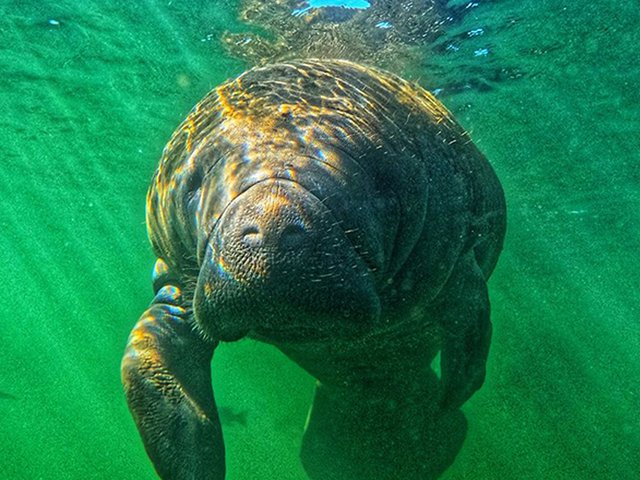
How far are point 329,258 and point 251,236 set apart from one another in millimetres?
304

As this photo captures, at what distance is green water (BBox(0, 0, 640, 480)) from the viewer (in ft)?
30.7

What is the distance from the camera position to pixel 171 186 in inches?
136

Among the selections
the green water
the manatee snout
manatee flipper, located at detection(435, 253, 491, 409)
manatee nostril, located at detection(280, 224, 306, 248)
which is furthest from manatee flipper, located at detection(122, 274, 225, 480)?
the green water

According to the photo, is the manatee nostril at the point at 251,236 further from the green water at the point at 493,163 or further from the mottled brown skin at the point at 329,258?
the green water at the point at 493,163

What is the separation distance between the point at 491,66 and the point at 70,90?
833 centimetres

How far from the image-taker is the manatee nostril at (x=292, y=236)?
210 cm

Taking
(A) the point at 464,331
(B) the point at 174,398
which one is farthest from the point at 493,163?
(B) the point at 174,398

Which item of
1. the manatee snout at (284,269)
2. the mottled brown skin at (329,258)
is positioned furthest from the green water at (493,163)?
the manatee snout at (284,269)

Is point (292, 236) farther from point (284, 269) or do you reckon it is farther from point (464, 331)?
point (464, 331)

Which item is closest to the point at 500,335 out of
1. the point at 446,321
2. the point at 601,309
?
the point at 601,309

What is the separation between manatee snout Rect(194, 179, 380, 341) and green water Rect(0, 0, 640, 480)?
673 cm

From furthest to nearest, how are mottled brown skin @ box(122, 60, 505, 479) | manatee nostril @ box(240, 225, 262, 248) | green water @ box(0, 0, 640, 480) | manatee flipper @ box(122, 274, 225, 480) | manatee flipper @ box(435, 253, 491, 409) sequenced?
1. green water @ box(0, 0, 640, 480)
2. manatee flipper @ box(435, 253, 491, 409)
3. manatee flipper @ box(122, 274, 225, 480)
4. mottled brown skin @ box(122, 60, 505, 479)
5. manatee nostril @ box(240, 225, 262, 248)

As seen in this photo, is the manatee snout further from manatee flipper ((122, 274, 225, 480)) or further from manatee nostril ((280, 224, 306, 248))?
manatee flipper ((122, 274, 225, 480))

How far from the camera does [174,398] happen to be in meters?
3.46
